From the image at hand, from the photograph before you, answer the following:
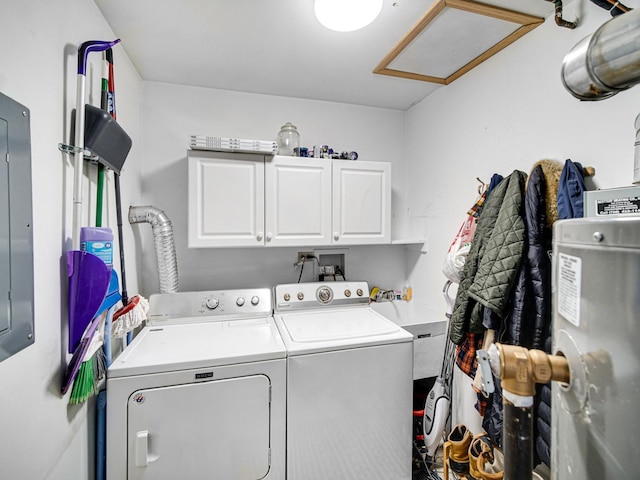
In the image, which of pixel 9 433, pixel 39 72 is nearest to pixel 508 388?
pixel 9 433

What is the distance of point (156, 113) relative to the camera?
6.89 feet

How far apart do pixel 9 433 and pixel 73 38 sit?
138cm

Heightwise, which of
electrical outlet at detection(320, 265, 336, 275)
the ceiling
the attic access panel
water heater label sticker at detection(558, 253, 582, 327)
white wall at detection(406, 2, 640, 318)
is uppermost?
the ceiling

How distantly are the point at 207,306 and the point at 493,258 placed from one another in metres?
1.67

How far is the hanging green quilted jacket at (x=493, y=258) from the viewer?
131cm

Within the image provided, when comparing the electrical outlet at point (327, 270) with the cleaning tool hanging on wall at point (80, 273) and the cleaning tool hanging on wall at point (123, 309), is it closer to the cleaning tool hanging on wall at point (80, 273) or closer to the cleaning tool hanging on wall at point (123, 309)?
the cleaning tool hanging on wall at point (123, 309)

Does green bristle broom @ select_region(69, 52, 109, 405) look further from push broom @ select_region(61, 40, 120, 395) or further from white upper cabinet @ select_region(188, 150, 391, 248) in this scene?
white upper cabinet @ select_region(188, 150, 391, 248)

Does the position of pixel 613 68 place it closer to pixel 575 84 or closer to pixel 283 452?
pixel 575 84

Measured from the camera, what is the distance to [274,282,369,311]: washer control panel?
206cm

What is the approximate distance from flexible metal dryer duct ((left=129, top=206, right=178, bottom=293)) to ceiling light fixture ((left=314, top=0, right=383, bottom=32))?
1435 mm

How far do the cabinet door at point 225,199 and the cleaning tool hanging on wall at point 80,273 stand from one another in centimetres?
73

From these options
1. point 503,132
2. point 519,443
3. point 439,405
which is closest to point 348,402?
point 439,405

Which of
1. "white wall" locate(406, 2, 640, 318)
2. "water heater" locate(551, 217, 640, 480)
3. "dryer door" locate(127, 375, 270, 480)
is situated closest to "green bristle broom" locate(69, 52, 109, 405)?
"dryer door" locate(127, 375, 270, 480)

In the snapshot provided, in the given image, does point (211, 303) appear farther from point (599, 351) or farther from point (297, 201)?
point (599, 351)
